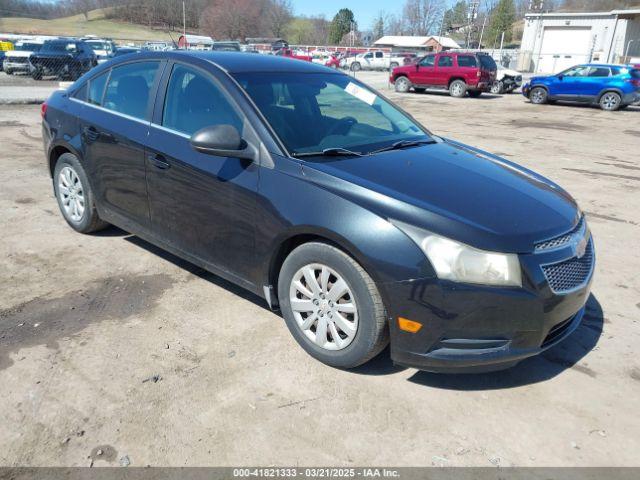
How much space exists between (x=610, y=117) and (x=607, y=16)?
99.1 feet

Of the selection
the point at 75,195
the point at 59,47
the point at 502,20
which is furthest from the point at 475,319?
the point at 502,20

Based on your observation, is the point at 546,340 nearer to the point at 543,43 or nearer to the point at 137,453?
the point at 137,453

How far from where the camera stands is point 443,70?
22828 millimetres

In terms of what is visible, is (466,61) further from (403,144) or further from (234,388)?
(234,388)

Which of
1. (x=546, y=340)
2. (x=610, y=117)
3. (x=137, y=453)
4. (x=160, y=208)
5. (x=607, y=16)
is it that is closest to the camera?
(x=137, y=453)

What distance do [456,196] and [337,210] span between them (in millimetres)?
675

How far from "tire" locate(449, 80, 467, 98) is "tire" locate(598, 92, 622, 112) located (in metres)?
5.46

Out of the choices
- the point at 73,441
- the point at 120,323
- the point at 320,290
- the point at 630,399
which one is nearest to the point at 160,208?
the point at 120,323

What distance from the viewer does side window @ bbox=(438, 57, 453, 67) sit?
22.6m

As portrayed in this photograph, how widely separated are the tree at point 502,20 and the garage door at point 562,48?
2152 inches

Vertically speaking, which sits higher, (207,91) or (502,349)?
(207,91)

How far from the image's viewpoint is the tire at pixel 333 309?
2.67m

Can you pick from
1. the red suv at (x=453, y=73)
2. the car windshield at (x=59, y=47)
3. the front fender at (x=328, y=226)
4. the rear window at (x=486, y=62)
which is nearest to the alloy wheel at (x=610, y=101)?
the red suv at (x=453, y=73)

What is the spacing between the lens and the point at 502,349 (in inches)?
101
